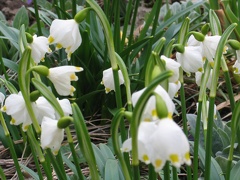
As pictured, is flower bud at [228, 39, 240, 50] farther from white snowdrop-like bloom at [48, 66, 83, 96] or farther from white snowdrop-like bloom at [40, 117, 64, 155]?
white snowdrop-like bloom at [40, 117, 64, 155]

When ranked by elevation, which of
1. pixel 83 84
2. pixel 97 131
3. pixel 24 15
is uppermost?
pixel 24 15

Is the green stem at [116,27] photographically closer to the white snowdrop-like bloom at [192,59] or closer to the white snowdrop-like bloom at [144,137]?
the white snowdrop-like bloom at [192,59]

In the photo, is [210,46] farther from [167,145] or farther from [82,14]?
[167,145]

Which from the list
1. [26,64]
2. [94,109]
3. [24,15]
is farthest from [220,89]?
[26,64]

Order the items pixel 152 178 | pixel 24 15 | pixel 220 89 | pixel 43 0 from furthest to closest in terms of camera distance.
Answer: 1. pixel 43 0
2. pixel 24 15
3. pixel 220 89
4. pixel 152 178

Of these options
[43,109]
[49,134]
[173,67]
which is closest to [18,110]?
[43,109]

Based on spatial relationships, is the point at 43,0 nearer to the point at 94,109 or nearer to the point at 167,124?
the point at 94,109

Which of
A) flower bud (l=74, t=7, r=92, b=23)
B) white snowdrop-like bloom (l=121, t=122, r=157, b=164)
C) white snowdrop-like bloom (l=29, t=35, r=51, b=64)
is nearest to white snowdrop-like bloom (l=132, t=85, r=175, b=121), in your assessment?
white snowdrop-like bloom (l=121, t=122, r=157, b=164)
